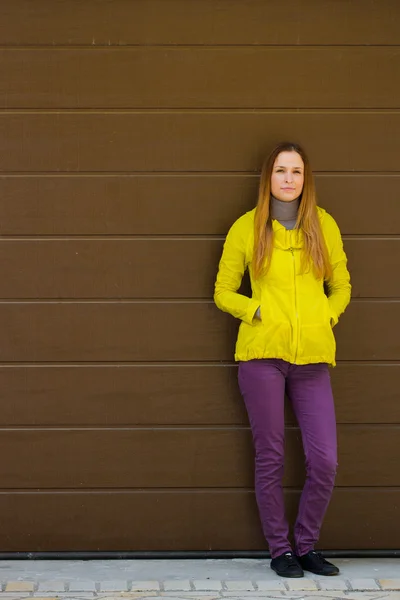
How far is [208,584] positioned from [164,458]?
674 millimetres

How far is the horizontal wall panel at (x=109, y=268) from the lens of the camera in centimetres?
543

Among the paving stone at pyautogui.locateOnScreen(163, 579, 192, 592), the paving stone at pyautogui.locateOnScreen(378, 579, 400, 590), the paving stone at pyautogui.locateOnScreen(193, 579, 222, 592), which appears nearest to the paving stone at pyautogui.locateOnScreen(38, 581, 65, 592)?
the paving stone at pyautogui.locateOnScreen(163, 579, 192, 592)

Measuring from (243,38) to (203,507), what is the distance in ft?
7.41

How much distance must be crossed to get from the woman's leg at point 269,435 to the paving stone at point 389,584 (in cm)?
44

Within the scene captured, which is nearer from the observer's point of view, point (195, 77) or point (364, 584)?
point (364, 584)

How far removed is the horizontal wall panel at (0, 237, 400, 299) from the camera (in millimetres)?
5430

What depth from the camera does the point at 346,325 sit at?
5465 mm

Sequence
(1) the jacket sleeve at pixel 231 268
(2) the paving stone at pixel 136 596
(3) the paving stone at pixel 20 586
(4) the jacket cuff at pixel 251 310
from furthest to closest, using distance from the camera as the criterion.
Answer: (1) the jacket sleeve at pixel 231 268 < (4) the jacket cuff at pixel 251 310 < (3) the paving stone at pixel 20 586 < (2) the paving stone at pixel 136 596

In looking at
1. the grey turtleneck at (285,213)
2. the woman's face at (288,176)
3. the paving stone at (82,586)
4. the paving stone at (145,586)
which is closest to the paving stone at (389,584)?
the paving stone at (145,586)

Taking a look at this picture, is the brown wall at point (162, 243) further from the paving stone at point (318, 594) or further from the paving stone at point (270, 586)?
the paving stone at point (318, 594)

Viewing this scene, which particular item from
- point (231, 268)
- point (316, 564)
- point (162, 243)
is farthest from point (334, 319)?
point (316, 564)

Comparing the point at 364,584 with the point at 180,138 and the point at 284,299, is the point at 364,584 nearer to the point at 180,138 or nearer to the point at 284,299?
the point at 284,299

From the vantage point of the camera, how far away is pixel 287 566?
5.17m

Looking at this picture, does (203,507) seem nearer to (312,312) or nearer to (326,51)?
(312,312)
